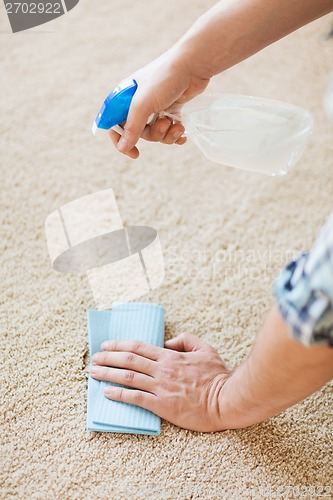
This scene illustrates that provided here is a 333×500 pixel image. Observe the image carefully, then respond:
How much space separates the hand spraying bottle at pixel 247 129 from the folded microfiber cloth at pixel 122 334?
30 cm

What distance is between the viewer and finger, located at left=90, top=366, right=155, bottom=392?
89 centimetres

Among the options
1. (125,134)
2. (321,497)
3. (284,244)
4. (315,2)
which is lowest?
(321,497)

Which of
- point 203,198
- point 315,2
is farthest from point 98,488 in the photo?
point 315,2

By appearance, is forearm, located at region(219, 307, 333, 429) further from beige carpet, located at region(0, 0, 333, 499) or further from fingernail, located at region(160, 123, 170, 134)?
fingernail, located at region(160, 123, 170, 134)

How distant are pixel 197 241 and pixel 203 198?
0.38 feet

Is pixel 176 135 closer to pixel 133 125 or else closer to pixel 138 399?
pixel 133 125

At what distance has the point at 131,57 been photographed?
1.47 m

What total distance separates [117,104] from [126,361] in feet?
1.33

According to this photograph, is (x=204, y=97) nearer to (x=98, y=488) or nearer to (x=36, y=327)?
(x=36, y=327)

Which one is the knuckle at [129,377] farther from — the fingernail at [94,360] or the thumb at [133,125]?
the thumb at [133,125]

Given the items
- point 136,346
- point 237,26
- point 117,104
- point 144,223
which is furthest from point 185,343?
point 237,26

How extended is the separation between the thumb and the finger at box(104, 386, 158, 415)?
382 millimetres

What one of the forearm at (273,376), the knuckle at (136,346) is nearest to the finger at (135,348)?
the knuckle at (136,346)

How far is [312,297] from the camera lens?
525mm
